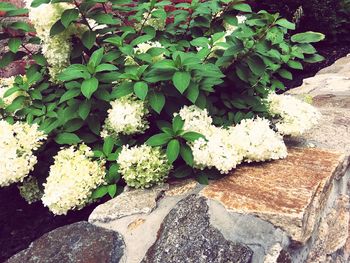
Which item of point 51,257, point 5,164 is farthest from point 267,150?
point 5,164

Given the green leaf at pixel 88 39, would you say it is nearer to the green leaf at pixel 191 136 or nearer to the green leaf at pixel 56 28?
the green leaf at pixel 56 28

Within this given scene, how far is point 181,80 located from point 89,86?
357 mm

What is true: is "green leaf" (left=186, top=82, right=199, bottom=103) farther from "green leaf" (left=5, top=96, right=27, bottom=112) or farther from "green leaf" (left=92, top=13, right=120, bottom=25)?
"green leaf" (left=5, top=96, right=27, bottom=112)

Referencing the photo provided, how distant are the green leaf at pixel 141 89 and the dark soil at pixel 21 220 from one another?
0.53 meters

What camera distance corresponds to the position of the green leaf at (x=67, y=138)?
6.16 ft

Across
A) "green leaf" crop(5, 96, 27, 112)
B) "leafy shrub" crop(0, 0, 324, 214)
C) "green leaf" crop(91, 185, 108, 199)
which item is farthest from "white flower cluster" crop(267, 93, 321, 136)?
"green leaf" crop(5, 96, 27, 112)

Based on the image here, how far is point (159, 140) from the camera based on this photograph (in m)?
1.72

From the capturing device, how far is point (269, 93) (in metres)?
2.29

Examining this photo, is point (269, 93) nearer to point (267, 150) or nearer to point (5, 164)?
point (267, 150)

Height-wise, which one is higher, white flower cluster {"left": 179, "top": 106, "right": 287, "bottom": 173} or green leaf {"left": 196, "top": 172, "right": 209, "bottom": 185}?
white flower cluster {"left": 179, "top": 106, "right": 287, "bottom": 173}

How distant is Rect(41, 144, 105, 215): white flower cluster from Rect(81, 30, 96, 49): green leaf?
475 millimetres

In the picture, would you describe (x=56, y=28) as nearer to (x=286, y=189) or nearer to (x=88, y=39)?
(x=88, y=39)

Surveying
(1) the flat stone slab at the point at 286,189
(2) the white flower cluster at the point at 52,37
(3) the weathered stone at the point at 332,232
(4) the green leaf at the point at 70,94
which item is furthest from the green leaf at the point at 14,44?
(3) the weathered stone at the point at 332,232

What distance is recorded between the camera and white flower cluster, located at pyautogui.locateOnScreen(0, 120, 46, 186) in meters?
1.78
